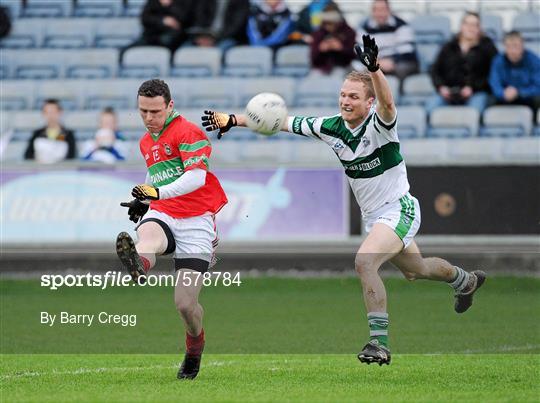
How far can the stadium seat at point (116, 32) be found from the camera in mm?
21609

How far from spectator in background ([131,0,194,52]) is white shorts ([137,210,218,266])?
36.7 feet

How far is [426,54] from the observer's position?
2044cm

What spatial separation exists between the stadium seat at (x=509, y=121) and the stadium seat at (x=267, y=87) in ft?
9.81

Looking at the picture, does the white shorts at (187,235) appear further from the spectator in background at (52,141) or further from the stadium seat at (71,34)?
the stadium seat at (71,34)

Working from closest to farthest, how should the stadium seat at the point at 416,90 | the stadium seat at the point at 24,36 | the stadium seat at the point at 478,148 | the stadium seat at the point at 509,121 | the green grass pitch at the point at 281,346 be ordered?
the green grass pitch at the point at 281,346 → the stadium seat at the point at 478,148 → the stadium seat at the point at 509,121 → the stadium seat at the point at 416,90 → the stadium seat at the point at 24,36

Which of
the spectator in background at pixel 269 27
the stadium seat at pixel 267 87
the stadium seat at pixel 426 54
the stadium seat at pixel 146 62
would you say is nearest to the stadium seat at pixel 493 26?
the stadium seat at pixel 426 54

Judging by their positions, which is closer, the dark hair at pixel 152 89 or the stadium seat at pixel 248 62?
the dark hair at pixel 152 89

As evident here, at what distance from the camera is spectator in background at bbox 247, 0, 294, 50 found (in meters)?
20.3

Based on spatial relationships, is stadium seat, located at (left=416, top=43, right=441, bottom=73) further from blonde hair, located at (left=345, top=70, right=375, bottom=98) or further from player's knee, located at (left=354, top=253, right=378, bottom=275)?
player's knee, located at (left=354, top=253, right=378, bottom=275)

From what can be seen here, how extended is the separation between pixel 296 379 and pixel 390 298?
627 cm

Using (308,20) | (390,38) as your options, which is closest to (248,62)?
(308,20)

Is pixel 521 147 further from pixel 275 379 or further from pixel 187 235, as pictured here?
pixel 275 379

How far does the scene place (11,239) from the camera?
17562 mm

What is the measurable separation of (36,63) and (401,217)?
500 inches
